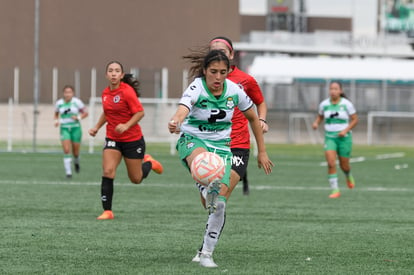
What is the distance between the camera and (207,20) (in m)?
59.8

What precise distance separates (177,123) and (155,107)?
103ft

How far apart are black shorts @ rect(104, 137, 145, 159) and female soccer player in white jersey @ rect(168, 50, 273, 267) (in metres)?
4.66

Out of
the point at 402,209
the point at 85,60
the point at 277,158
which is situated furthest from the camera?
the point at 85,60

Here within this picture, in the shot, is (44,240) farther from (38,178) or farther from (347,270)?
(38,178)

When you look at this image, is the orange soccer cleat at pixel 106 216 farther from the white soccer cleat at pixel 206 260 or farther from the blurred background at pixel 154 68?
the blurred background at pixel 154 68

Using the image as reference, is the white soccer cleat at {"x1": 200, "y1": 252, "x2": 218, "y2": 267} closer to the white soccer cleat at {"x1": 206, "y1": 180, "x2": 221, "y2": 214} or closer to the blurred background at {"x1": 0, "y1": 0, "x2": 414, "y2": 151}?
the white soccer cleat at {"x1": 206, "y1": 180, "x2": 221, "y2": 214}

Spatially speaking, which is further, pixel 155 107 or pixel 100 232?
pixel 155 107

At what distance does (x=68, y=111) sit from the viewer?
22.3 metres

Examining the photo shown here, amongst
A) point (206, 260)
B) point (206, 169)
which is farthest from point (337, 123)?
point (206, 169)

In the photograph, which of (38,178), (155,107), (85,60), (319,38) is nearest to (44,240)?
(38,178)

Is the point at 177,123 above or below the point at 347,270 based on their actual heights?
above

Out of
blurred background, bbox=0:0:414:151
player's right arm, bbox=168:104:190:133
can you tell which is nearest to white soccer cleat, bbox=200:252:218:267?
player's right arm, bbox=168:104:190:133

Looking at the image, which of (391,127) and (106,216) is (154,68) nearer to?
(391,127)

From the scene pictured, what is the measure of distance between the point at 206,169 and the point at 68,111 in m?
14.2
